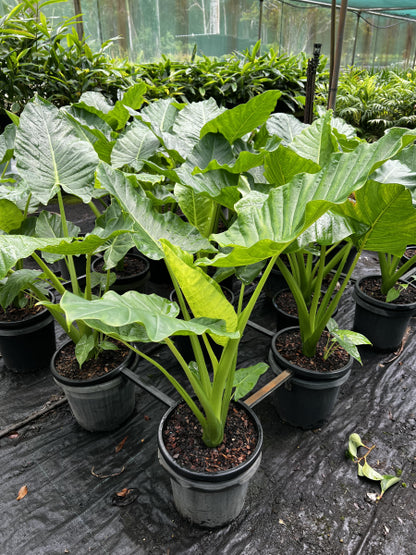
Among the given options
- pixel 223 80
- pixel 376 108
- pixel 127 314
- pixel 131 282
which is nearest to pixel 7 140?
pixel 131 282

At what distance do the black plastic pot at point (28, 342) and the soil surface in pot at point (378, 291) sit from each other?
1376 mm

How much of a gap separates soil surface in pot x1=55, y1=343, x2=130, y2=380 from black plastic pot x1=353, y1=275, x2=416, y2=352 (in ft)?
3.44

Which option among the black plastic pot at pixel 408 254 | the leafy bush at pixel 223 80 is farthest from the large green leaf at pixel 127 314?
the leafy bush at pixel 223 80

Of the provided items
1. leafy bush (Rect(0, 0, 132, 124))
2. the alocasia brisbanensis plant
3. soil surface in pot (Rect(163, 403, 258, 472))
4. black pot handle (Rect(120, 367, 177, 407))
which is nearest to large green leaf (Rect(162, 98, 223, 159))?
the alocasia brisbanensis plant

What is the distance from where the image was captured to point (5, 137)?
1.57 m

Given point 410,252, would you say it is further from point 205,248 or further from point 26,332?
point 26,332

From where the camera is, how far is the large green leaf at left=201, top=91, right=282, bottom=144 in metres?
1.27

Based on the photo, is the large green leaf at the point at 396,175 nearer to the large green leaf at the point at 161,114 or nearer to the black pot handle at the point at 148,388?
the black pot handle at the point at 148,388

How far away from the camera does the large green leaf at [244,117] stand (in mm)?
1272

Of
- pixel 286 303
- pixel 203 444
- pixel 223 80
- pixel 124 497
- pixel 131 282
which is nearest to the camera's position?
pixel 203 444

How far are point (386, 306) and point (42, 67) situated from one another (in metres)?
2.61

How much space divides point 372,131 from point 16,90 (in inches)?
187

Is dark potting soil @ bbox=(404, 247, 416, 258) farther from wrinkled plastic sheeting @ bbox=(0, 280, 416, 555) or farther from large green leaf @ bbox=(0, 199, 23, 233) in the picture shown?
large green leaf @ bbox=(0, 199, 23, 233)

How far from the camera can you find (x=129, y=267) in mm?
2051
